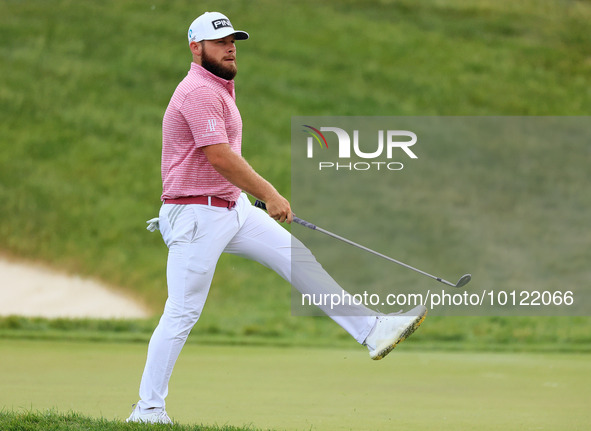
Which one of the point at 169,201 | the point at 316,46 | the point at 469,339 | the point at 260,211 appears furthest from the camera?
the point at 316,46

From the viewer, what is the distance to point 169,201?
3844mm

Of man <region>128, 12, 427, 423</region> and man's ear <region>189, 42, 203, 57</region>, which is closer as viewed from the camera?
man <region>128, 12, 427, 423</region>

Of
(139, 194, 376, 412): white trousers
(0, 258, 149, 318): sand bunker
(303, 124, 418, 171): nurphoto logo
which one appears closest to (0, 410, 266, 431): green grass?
(139, 194, 376, 412): white trousers

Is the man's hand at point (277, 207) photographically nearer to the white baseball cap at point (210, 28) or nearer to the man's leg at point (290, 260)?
the man's leg at point (290, 260)

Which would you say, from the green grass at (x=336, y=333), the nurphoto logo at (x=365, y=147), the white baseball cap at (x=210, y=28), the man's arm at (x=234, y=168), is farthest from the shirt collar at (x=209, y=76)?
the nurphoto logo at (x=365, y=147)

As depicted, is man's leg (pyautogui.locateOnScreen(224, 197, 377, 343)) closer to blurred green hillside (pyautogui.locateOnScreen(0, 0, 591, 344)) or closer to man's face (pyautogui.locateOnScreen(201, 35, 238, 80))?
man's face (pyautogui.locateOnScreen(201, 35, 238, 80))

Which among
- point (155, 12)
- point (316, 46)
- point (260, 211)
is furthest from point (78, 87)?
point (260, 211)

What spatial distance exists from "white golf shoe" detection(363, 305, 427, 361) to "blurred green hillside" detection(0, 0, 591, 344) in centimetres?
458

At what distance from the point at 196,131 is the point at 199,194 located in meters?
0.27

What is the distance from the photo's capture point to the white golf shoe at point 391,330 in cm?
384

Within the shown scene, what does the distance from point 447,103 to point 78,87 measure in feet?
18.9

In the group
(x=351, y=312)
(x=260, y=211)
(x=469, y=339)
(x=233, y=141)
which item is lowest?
(x=469, y=339)

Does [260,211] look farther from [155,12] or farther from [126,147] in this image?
[155,12]

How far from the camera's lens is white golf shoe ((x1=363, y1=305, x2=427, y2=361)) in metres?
3.84
